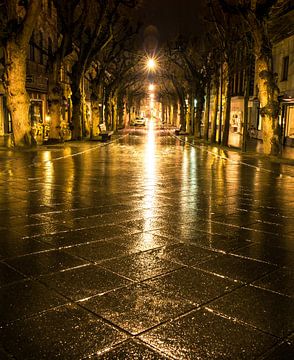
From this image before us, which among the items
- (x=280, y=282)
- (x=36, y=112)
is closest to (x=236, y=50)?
(x=36, y=112)

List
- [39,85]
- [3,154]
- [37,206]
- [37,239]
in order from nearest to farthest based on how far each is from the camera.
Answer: [37,239], [37,206], [3,154], [39,85]

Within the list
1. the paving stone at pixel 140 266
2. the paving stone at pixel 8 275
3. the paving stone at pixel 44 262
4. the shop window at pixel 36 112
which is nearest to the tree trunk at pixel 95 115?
the shop window at pixel 36 112

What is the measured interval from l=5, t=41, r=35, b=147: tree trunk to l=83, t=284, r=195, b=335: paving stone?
16656mm

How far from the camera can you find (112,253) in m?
5.32

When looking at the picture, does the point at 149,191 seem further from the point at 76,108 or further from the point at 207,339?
the point at 76,108

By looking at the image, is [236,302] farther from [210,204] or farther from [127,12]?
[127,12]

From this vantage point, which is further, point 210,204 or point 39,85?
point 39,85

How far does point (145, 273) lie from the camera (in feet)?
15.3

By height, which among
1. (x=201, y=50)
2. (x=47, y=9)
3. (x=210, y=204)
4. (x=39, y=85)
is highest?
(x=47, y=9)

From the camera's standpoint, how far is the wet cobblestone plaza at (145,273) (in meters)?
3.20

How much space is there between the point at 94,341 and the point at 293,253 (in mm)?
3133

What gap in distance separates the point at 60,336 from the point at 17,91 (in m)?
17.5

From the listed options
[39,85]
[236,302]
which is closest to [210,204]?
[236,302]

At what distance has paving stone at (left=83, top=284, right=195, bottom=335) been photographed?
11.5 feet
